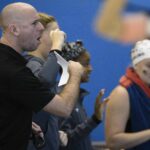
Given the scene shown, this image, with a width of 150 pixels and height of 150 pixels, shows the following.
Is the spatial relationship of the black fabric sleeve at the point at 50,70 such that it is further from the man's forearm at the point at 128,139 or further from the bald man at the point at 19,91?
the man's forearm at the point at 128,139

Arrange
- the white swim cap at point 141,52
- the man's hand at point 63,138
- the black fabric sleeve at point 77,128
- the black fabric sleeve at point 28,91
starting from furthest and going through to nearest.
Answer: the black fabric sleeve at point 77,128 < the man's hand at point 63,138 < the white swim cap at point 141,52 < the black fabric sleeve at point 28,91

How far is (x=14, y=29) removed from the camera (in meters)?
1.67

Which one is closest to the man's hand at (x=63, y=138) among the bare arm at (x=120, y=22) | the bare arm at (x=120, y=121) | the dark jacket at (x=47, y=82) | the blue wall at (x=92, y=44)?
the dark jacket at (x=47, y=82)

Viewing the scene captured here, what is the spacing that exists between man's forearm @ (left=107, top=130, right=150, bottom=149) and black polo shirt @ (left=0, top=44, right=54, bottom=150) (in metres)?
0.35

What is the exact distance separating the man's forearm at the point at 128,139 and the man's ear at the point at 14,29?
0.59 metres

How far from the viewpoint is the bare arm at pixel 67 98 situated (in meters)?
1.60

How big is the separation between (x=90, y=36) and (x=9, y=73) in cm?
176

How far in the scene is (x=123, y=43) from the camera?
320 centimetres

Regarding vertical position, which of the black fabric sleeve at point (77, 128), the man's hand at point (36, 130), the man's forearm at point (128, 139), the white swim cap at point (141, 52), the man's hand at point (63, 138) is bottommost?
the black fabric sleeve at point (77, 128)

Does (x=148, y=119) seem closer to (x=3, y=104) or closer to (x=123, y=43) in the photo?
(x=3, y=104)

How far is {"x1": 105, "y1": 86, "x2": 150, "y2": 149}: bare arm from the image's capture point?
170cm

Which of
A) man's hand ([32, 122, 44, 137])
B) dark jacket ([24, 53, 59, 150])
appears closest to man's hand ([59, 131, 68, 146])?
dark jacket ([24, 53, 59, 150])

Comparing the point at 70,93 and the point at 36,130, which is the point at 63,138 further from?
the point at 70,93

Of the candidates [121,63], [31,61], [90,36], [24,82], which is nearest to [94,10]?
[90,36]
